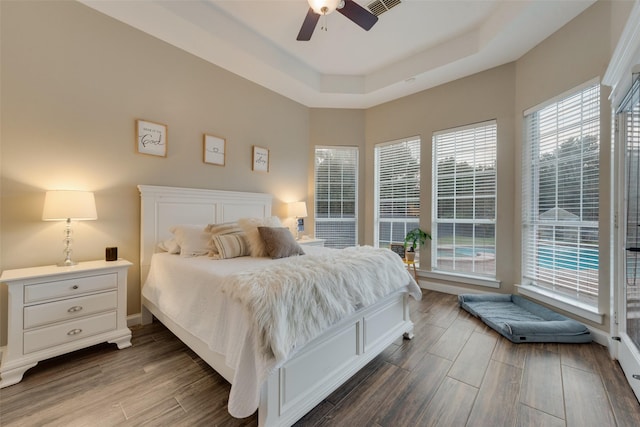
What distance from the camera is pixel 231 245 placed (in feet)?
7.80

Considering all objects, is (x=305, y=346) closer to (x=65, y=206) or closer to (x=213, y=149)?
(x=65, y=206)

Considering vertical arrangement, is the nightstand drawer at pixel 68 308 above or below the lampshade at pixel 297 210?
below

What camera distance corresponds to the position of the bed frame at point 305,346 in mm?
1393

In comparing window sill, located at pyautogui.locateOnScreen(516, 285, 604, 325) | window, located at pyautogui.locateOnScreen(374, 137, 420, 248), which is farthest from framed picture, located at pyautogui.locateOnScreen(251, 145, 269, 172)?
window sill, located at pyautogui.locateOnScreen(516, 285, 604, 325)

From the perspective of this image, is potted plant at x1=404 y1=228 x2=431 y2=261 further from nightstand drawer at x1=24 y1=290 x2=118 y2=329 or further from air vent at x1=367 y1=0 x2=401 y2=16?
nightstand drawer at x1=24 y1=290 x2=118 y2=329

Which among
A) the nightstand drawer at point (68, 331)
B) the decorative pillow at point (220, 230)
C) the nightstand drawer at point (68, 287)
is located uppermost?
the decorative pillow at point (220, 230)

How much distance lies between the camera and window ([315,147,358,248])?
15.4 feet

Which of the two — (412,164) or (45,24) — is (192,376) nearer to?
(45,24)

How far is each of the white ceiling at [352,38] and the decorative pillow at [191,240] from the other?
2.10 metres

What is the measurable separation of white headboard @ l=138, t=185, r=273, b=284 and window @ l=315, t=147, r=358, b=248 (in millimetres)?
1445

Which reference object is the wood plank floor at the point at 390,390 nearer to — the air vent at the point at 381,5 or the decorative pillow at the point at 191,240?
the decorative pillow at the point at 191,240

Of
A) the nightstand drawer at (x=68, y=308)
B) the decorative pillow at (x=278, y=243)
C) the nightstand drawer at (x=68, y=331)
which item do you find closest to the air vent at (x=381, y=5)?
the decorative pillow at (x=278, y=243)

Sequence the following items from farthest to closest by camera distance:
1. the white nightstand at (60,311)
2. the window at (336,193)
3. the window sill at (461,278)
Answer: the window at (336,193) < the window sill at (461,278) < the white nightstand at (60,311)

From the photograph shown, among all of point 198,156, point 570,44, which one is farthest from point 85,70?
point 570,44
